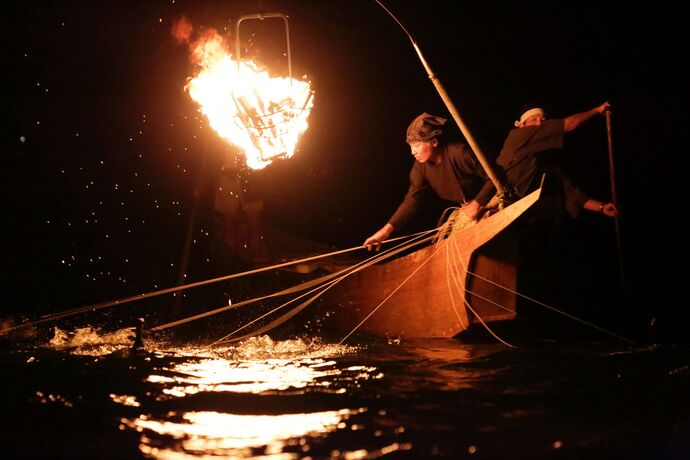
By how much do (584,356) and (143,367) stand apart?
421 cm

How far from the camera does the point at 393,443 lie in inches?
159

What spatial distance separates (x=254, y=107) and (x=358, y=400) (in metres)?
3.90

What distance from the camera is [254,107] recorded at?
7688 millimetres

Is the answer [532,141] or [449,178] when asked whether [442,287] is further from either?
[532,141]

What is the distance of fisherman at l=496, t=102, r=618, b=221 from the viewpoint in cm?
637

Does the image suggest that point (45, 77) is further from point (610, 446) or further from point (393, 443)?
point (610, 446)

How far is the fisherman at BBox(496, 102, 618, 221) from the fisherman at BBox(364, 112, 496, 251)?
43 cm

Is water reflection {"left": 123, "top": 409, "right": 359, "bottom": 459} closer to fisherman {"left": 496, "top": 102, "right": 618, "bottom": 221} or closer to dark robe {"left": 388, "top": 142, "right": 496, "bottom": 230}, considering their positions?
fisherman {"left": 496, "top": 102, "right": 618, "bottom": 221}

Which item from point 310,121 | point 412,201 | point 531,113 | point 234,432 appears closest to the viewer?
point 234,432

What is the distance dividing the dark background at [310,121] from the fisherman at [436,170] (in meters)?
2.19

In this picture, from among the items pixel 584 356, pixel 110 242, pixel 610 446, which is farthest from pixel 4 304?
pixel 610 446

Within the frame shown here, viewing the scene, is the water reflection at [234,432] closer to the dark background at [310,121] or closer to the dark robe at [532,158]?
the dark robe at [532,158]

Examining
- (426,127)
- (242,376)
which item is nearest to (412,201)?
(426,127)

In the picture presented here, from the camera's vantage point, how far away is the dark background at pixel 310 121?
9383mm
